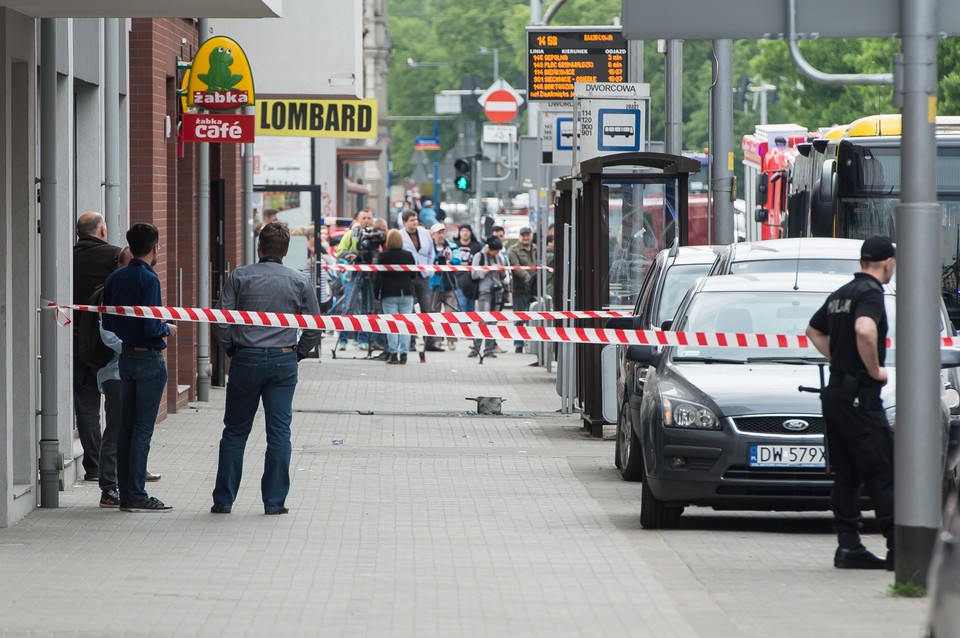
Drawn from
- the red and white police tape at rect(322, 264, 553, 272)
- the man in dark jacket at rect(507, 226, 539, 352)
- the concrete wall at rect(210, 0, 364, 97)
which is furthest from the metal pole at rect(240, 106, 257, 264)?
the man in dark jacket at rect(507, 226, 539, 352)

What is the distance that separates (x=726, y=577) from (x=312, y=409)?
1012 centimetres

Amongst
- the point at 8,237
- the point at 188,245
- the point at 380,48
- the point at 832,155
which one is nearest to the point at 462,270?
the point at 188,245

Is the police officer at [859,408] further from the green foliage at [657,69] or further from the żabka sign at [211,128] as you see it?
the green foliage at [657,69]

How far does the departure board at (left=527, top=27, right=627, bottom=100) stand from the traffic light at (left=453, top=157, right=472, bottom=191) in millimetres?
12919

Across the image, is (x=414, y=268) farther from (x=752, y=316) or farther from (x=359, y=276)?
(x=752, y=316)

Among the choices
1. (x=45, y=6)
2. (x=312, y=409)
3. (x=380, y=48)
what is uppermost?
(x=380, y=48)

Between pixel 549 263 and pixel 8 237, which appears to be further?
pixel 549 263

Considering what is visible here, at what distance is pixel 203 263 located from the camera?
18.9 meters

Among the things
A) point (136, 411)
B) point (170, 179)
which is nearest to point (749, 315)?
point (136, 411)

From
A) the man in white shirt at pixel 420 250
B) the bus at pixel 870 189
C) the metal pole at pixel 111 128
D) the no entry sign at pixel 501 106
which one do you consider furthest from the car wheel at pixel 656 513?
the no entry sign at pixel 501 106

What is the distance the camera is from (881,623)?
7.41 m

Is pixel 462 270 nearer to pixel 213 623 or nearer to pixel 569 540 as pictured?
pixel 569 540

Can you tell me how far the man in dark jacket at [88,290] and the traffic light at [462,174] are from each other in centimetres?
2357

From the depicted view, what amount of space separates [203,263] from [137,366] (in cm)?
800
